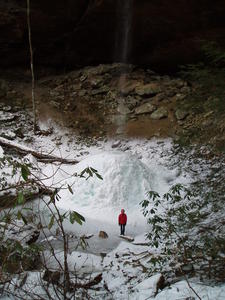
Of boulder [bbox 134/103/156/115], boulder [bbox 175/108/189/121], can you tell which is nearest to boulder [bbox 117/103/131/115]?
boulder [bbox 134/103/156/115]

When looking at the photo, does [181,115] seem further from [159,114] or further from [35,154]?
[35,154]

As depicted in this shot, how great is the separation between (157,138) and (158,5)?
5.45 m

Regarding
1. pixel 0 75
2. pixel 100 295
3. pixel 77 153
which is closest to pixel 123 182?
pixel 77 153

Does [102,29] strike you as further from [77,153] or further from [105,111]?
[77,153]

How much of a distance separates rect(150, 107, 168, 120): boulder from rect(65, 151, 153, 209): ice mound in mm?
3688

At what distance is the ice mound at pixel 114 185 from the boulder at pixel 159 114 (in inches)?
145

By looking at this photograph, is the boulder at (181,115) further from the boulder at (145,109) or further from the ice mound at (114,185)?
the ice mound at (114,185)

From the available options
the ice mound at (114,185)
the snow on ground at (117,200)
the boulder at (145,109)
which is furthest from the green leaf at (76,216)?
the boulder at (145,109)

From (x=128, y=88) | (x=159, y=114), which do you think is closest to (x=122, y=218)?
(x=159, y=114)

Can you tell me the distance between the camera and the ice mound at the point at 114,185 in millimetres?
8789

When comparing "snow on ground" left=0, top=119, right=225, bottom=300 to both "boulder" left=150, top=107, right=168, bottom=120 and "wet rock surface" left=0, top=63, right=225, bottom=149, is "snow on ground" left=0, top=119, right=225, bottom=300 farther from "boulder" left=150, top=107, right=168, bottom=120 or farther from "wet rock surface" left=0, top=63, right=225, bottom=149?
"boulder" left=150, top=107, right=168, bottom=120

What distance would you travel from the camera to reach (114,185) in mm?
9000

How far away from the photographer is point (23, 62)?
1634 cm

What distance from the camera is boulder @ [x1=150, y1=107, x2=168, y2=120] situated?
12.8 m
